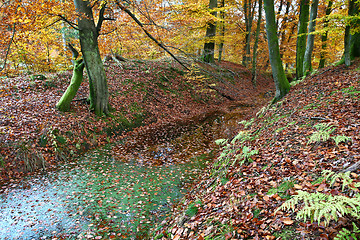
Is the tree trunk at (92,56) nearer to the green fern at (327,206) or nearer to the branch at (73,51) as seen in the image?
the branch at (73,51)

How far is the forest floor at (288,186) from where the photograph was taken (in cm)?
262

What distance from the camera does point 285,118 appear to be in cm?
697

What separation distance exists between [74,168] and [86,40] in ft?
19.9

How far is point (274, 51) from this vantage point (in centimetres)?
968

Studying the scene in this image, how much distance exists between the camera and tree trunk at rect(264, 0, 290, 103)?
9337 mm

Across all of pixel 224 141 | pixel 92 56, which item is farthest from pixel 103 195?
pixel 92 56

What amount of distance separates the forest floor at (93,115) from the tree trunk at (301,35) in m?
4.89

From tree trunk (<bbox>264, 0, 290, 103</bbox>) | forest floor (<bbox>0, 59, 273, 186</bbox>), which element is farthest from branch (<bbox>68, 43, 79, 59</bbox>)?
tree trunk (<bbox>264, 0, 290, 103</bbox>)

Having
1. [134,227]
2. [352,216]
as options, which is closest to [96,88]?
[134,227]

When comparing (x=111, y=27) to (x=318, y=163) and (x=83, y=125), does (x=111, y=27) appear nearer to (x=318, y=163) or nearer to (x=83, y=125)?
(x=83, y=125)

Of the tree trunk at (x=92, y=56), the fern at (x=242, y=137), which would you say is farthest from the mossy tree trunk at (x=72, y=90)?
the fern at (x=242, y=137)

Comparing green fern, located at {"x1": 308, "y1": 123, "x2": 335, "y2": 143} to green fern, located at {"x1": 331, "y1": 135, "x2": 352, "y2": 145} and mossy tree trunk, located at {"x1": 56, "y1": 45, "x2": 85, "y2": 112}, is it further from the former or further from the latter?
mossy tree trunk, located at {"x1": 56, "y1": 45, "x2": 85, "y2": 112}

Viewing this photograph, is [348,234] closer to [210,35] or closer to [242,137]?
[242,137]

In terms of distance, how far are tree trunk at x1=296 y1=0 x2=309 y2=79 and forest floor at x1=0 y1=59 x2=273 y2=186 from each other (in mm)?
4891
